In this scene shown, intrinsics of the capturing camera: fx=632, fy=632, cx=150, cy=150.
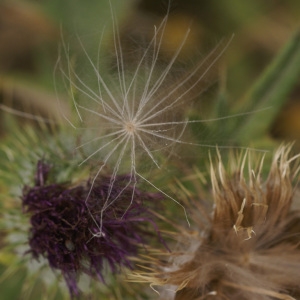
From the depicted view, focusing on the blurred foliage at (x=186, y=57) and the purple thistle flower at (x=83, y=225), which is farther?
the blurred foliage at (x=186, y=57)

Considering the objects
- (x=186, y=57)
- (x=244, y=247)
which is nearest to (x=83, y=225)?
(x=244, y=247)

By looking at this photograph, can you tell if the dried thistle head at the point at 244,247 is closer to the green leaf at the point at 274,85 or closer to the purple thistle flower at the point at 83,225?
the purple thistle flower at the point at 83,225

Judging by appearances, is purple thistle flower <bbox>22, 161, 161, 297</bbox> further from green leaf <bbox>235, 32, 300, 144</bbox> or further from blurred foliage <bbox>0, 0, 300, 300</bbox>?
green leaf <bbox>235, 32, 300, 144</bbox>

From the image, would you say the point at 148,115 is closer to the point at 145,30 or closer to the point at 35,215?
the point at 145,30

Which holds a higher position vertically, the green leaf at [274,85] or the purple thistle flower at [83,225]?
the green leaf at [274,85]

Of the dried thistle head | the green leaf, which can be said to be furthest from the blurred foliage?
the dried thistle head

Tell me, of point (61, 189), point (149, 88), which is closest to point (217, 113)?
point (149, 88)

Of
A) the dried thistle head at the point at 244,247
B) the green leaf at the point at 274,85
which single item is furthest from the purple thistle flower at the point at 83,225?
the green leaf at the point at 274,85

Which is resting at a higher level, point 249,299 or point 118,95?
point 118,95
